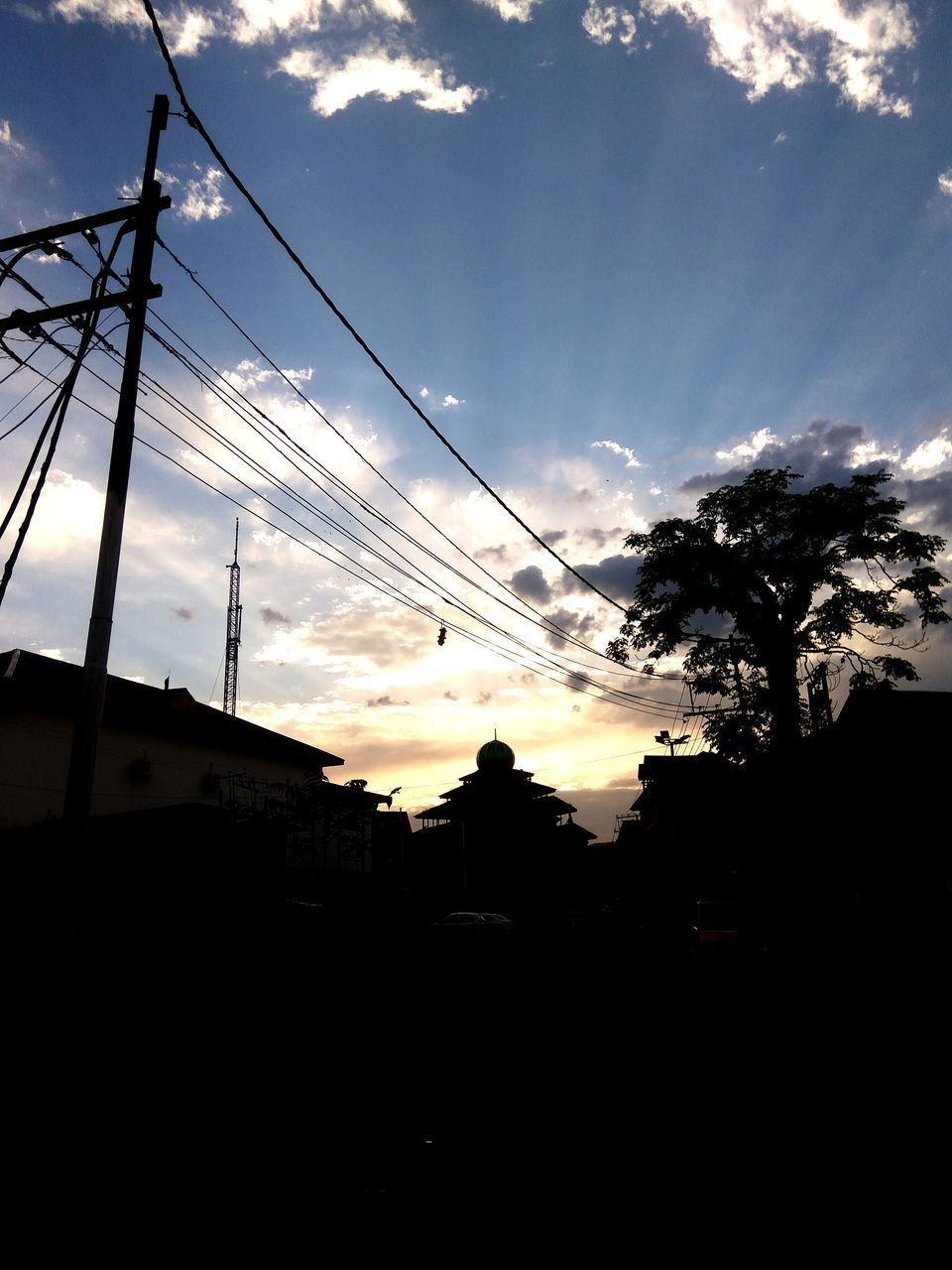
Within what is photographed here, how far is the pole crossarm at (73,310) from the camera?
8883 millimetres

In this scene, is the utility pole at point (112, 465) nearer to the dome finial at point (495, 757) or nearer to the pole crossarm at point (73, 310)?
the pole crossarm at point (73, 310)

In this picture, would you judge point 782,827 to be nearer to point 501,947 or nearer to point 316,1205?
point 501,947

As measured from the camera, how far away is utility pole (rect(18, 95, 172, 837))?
288 inches

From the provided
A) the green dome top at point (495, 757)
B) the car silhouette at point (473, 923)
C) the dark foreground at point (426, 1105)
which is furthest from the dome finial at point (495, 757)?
the dark foreground at point (426, 1105)

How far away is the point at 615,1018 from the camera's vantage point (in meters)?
13.0

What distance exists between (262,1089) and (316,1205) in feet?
10.9

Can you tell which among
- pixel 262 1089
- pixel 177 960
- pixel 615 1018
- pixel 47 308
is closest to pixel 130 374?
pixel 47 308

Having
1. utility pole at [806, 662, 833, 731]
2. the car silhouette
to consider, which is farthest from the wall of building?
utility pole at [806, 662, 833, 731]

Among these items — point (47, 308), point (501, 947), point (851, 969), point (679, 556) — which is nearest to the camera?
point (47, 308)

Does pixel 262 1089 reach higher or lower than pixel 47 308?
lower

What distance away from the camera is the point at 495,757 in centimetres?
6359

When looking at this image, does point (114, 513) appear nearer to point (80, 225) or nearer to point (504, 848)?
point (80, 225)

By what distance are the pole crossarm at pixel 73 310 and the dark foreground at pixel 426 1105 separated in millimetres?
7091

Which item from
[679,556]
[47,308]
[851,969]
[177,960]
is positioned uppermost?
[679,556]
